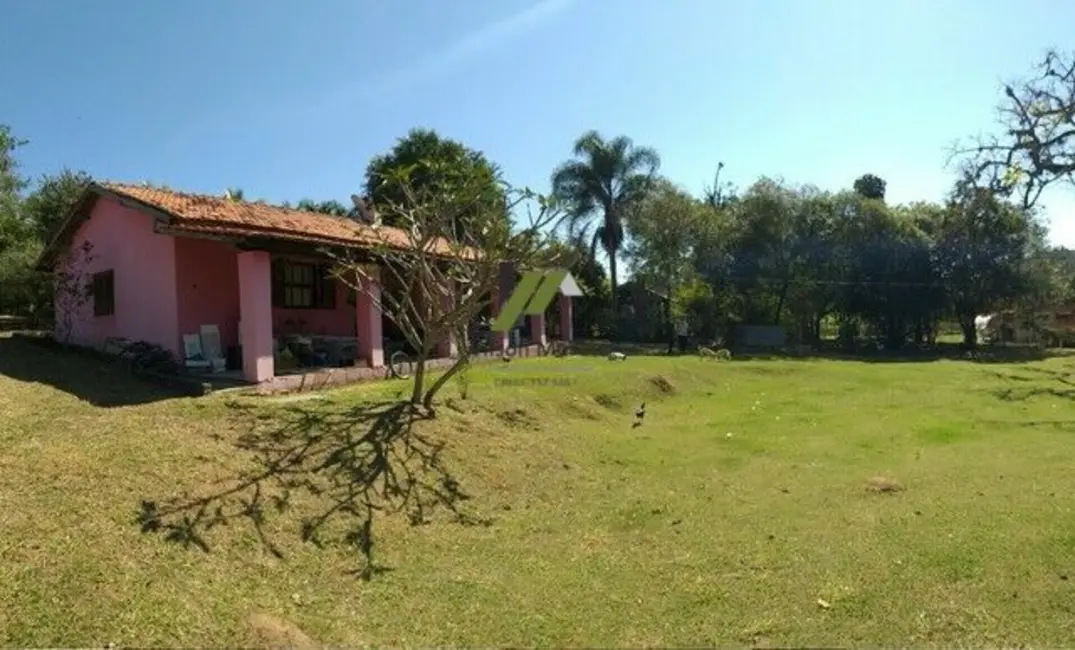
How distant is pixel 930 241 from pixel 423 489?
34.1 meters

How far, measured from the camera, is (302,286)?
1661cm

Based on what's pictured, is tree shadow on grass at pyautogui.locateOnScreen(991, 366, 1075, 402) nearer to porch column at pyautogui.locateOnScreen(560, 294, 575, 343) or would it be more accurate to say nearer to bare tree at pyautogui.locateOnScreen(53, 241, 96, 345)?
porch column at pyautogui.locateOnScreen(560, 294, 575, 343)

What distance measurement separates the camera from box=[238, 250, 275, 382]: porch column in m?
12.1

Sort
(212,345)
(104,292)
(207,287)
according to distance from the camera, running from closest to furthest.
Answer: (212,345) < (207,287) < (104,292)

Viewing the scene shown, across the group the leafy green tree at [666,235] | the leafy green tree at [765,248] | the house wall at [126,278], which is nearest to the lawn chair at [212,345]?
the house wall at [126,278]

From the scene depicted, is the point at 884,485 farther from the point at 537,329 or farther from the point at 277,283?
the point at 537,329

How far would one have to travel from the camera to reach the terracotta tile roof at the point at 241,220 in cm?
1243

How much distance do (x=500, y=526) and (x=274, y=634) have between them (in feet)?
10.0

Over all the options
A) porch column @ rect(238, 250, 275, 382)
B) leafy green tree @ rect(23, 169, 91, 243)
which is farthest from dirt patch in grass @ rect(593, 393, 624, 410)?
leafy green tree @ rect(23, 169, 91, 243)

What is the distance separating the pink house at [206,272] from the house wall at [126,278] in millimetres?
20

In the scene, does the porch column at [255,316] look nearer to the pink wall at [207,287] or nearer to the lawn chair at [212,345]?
the lawn chair at [212,345]

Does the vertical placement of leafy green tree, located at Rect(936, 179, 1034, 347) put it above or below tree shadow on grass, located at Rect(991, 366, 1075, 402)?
above

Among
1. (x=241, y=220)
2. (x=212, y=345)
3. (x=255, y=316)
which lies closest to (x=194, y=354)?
(x=212, y=345)

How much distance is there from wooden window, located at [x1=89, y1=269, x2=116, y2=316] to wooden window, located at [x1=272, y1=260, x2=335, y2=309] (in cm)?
292
